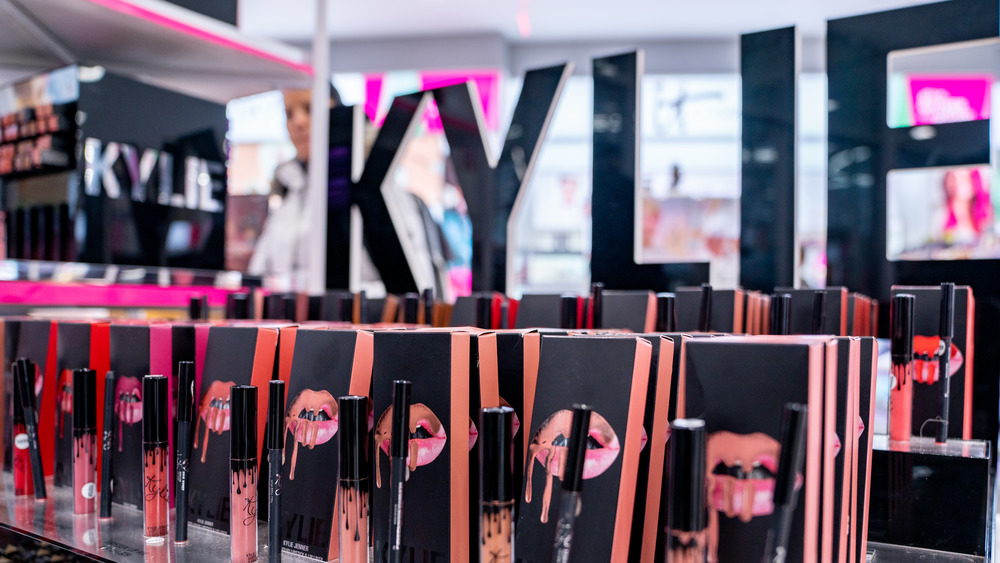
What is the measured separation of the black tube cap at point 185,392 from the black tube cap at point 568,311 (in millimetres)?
525

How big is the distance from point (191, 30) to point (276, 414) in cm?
153

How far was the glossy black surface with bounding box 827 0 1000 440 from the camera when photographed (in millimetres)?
1333

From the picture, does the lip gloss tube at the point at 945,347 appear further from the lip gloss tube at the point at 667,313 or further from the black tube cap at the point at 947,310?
the lip gloss tube at the point at 667,313

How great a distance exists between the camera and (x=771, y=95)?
5.14 ft

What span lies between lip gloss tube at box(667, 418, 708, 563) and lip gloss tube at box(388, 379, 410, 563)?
24cm

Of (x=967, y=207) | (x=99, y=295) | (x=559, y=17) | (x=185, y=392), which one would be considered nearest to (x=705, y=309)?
(x=185, y=392)

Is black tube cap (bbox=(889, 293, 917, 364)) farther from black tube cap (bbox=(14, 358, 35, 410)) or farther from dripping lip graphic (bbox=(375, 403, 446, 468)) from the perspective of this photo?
black tube cap (bbox=(14, 358, 35, 410))

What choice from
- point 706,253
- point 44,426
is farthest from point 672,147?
point 44,426

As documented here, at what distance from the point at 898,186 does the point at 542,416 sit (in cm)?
461

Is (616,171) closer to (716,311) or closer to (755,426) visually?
(716,311)

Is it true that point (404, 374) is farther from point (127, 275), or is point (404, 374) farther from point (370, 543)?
point (127, 275)

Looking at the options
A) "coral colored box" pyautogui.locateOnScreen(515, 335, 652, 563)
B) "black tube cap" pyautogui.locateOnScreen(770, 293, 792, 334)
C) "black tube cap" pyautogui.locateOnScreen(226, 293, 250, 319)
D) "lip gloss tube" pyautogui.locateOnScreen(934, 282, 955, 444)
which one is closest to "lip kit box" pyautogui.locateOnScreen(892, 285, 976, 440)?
"lip gloss tube" pyautogui.locateOnScreen(934, 282, 955, 444)

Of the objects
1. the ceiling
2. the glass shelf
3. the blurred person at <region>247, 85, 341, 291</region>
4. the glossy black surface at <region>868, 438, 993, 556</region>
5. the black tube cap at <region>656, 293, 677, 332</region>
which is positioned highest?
the ceiling

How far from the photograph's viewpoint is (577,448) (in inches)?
21.5
